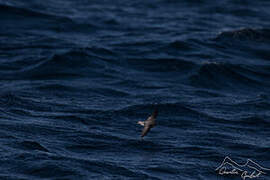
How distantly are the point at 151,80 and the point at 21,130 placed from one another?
8.72 metres

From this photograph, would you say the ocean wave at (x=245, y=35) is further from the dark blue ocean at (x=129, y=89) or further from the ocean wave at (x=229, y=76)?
the ocean wave at (x=229, y=76)

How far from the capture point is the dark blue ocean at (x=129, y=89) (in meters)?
20.4

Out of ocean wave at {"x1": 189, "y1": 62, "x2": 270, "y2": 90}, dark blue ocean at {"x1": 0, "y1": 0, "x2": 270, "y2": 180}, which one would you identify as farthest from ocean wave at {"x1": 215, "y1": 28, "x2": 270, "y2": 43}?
ocean wave at {"x1": 189, "y1": 62, "x2": 270, "y2": 90}

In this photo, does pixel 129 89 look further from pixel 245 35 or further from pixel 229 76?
pixel 245 35

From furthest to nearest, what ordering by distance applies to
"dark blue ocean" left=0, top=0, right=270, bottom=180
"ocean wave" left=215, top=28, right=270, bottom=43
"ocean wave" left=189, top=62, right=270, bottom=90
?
"ocean wave" left=215, top=28, right=270, bottom=43 → "ocean wave" left=189, top=62, right=270, bottom=90 → "dark blue ocean" left=0, top=0, right=270, bottom=180

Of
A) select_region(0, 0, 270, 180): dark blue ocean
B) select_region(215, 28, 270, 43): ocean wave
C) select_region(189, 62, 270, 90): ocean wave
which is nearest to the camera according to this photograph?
select_region(0, 0, 270, 180): dark blue ocean

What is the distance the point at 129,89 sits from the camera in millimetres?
27828

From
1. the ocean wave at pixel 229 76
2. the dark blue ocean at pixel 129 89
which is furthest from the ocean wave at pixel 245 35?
the ocean wave at pixel 229 76

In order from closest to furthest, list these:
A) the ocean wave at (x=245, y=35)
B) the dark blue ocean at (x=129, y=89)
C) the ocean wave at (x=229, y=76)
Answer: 1. the dark blue ocean at (x=129, y=89)
2. the ocean wave at (x=229, y=76)
3. the ocean wave at (x=245, y=35)

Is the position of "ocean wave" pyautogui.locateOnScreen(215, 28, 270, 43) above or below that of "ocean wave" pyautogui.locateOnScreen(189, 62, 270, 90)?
above

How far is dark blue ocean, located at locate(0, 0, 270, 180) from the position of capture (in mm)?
20375

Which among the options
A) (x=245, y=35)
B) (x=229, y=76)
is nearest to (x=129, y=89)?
(x=229, y=76)

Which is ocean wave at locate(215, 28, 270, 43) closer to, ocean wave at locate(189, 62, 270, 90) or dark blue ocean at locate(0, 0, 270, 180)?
dark blue ocean at locate(0, 0, 270, 180)

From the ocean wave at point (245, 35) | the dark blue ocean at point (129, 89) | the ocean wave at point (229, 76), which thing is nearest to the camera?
the dark blue ocean at point (129, 89)
